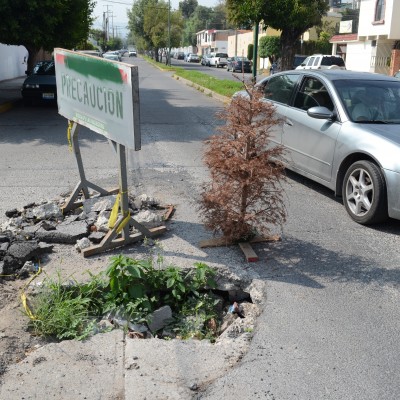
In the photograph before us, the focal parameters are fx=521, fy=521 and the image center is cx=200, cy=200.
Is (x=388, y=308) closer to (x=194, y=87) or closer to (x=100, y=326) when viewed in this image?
(x=100, y=326)

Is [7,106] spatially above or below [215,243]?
below

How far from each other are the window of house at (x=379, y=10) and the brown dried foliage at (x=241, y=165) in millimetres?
34563

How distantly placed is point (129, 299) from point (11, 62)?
29786 millimetres

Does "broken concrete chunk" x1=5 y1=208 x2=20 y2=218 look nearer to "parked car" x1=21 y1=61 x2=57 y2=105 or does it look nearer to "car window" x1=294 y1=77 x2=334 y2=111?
"car window" x1=294 y1=77 x2=334 y2=111

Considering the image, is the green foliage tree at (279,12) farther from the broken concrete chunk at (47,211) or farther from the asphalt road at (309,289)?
the broken concrete chunk at (47,211)

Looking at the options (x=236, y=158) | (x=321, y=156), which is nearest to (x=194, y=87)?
(x=321, y=156)

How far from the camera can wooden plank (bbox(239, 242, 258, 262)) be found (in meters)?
4.77

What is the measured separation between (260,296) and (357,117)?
3.15 m

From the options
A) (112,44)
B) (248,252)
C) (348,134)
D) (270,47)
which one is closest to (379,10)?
(270,47)

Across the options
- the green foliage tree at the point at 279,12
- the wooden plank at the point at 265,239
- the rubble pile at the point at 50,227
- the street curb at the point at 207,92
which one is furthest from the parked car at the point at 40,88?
the wooden plank at the point at 265,239

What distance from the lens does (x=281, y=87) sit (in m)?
7.92

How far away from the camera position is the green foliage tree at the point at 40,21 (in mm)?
13953

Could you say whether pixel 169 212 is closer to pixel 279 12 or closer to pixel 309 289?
pixel 309 289

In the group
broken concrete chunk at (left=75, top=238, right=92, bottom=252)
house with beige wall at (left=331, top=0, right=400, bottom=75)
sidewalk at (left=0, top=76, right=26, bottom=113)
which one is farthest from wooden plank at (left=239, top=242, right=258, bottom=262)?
house with beige wall at (left=331, top=0, right=400, bottom=75)
